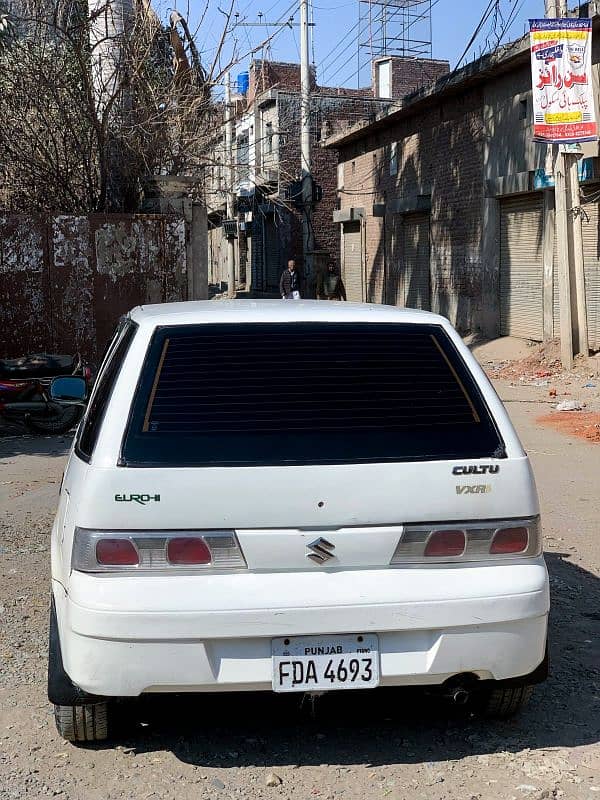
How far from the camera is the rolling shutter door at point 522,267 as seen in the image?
17984 millimetres

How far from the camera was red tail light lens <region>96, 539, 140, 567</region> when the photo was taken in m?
3.30

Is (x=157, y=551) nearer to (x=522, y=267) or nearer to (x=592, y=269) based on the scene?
(x=592, y=269)

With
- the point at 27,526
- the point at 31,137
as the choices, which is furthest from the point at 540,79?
the point at 27,526

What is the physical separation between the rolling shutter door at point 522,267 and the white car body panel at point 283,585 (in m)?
15.1

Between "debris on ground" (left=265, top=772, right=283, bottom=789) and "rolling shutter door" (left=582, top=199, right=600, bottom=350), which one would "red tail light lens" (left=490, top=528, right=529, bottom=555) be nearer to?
"debris on ground" (left=265, top=772, right=283, bottom=789)

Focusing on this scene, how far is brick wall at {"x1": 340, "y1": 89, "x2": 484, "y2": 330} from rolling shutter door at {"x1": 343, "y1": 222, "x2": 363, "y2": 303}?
44.6 inches

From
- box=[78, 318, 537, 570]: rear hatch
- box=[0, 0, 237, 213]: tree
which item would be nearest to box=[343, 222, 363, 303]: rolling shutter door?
box=[0, 0, 237, 213]: tree

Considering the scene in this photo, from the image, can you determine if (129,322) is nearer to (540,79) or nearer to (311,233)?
(540,79)

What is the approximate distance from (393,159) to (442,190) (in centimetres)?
353

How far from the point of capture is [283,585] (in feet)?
10.9

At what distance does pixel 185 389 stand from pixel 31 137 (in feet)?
39.4

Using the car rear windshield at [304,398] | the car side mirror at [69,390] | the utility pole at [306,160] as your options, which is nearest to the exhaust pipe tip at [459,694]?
the car rear windshield at [304,398]

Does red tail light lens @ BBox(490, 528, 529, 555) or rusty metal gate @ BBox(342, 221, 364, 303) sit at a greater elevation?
rusty metal gate @ BBox(342, 221, 364, 303)

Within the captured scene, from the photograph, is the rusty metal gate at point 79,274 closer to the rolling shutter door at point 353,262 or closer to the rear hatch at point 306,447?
the rear hatch at point 306,447
